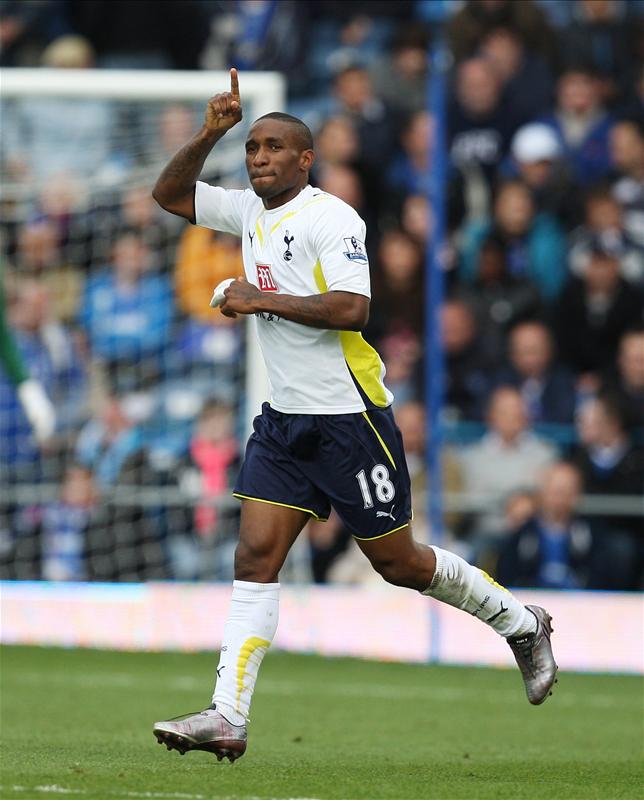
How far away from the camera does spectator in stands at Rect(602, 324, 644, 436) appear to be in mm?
12992

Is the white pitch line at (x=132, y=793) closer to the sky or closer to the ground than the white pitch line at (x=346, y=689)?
closer to the sky

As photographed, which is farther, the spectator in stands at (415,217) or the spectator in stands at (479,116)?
the spectator in stands at (479,116)

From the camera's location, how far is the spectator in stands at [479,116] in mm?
14344

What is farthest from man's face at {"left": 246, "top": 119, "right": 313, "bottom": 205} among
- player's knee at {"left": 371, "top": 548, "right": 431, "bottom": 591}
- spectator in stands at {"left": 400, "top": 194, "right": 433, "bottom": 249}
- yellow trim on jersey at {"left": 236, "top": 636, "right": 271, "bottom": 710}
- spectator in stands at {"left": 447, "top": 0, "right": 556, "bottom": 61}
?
spectator in stands at {"left": 447, "top": 0, "right": 556, "bottom": 61}

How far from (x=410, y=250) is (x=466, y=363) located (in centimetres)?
105

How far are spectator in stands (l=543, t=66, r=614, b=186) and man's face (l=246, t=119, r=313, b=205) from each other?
828 cm

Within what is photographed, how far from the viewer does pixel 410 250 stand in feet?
45.4

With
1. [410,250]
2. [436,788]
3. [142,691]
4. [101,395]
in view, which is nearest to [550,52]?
[410,250]

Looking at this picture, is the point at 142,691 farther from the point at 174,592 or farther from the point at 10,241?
the point at 10,241

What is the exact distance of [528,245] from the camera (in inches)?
554

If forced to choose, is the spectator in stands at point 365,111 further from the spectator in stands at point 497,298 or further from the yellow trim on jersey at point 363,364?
the yellow trim on jersey at point 363,364

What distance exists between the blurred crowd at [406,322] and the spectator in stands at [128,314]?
0.06ft

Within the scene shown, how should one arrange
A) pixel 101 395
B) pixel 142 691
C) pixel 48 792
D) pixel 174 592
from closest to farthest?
1. pixel 48 792
2. pixel 142 691
3. pixel 174 592
4. pixel 101 395

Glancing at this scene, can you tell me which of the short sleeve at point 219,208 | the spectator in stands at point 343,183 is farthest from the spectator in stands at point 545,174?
the short sleeve at point 219,208
